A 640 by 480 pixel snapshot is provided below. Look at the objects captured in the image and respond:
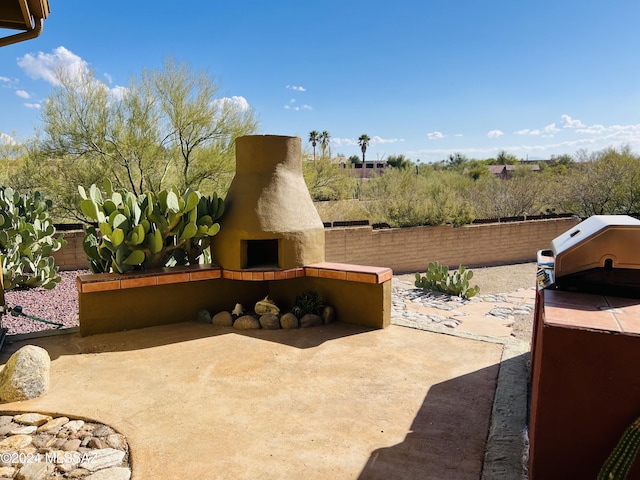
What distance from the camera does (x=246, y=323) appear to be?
507cm

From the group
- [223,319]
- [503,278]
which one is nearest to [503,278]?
[503,278]

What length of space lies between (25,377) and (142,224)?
74.5 inches

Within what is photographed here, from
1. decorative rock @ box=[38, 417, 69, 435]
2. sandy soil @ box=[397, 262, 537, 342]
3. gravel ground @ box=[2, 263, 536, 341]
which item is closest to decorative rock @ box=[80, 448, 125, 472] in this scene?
decorative rock @ box=[38, 417, 69, 435]

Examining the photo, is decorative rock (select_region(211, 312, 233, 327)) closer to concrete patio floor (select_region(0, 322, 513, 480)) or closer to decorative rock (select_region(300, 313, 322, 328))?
concrete patio floor (select_region(0, 322, 513, 480))

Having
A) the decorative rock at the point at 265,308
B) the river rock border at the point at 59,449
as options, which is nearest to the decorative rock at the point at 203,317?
the decorative rock at the point at 265,308

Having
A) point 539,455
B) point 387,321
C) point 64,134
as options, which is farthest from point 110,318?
point 64,134

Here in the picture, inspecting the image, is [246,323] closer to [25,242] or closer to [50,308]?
[50,308]

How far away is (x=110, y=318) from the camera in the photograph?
479 centimetres

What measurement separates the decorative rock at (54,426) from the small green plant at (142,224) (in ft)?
6.55

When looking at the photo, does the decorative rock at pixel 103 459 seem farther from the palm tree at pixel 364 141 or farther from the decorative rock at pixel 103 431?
the palm tree at pixel 364 141

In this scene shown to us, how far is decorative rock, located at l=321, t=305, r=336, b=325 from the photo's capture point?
526 cm

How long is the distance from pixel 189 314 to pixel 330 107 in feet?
77.6

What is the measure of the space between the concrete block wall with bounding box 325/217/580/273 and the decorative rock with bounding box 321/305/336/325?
7.44 m

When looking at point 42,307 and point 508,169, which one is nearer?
point 42,307
